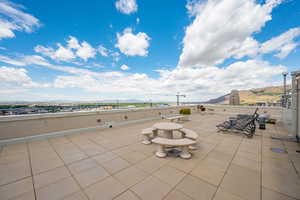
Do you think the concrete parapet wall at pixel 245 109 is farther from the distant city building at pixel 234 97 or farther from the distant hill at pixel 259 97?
the distant hill at pixel 259 97

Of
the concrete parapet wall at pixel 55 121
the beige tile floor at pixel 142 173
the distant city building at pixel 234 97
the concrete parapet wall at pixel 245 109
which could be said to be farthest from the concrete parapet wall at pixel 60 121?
the distant city building at pixel 234 97

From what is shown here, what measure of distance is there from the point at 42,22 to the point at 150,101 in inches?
264

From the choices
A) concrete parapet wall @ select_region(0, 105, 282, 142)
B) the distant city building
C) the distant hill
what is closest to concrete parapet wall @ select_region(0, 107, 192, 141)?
concrete parapet wall @ select_region(0, 105, 282, 142)

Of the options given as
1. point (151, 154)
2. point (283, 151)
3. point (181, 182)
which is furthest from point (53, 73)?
point (283, 151)

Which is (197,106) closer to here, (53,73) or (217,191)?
(217,191)

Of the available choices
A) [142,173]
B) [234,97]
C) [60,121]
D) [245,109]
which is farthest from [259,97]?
[60,121]

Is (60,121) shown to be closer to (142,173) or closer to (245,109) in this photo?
(142,173)

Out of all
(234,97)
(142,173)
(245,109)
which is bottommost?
(142,173)

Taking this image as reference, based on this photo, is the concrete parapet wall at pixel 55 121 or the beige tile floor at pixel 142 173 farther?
the concrete parapet wall at pixel 55 121

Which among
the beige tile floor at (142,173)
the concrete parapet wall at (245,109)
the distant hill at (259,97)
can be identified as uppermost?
the distant hill at (259,97)

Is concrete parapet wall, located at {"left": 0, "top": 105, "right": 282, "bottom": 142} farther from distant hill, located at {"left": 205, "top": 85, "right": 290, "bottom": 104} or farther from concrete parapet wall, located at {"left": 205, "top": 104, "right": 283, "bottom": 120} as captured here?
distant hill, located at {"left": 205, "top": 85, "right": 290, "bottom": 104}

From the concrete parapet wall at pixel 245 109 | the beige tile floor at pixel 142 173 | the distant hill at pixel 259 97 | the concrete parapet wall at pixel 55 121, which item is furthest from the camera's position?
the distant hill at pixel 259 97

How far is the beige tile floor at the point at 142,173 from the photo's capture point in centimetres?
138

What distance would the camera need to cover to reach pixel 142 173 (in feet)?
5.97
